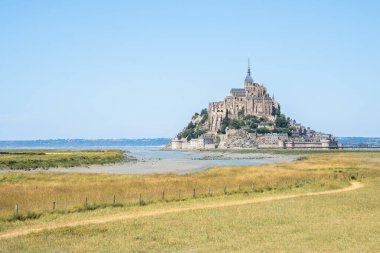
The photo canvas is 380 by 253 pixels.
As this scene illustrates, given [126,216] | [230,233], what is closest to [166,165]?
[126,216]

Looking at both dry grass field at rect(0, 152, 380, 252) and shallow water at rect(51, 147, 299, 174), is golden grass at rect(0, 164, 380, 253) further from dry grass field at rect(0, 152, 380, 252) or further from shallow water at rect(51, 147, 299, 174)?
shallow water at rect(51, 147, 299, 174)

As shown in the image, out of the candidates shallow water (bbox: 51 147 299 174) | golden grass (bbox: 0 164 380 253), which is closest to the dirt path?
golden grass (bbox: 0 164 380 253)

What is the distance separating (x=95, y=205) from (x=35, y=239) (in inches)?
390

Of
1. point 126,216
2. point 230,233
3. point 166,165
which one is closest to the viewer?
point 230,233

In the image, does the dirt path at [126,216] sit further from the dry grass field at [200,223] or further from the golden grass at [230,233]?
the golden grass at [230,233]

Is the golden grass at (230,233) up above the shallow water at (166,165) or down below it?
below

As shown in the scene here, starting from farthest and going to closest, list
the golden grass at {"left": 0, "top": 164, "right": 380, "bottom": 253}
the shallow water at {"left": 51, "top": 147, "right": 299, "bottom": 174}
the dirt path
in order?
the shallow water at {"left": 51, "top": 147, "right": 299, "bottom": 174}
the dirt path
the golden grass at {"left": 0, "top": 164, "right": 380, "bottom": 253}

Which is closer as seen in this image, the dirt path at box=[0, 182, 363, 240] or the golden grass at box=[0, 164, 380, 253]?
the golden grass at box=[0, 164, 380, 253]

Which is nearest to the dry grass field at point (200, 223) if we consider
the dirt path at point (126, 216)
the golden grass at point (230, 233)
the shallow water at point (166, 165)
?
the golden grass at point (230, 233)

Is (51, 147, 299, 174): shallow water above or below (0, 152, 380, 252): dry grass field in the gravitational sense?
above

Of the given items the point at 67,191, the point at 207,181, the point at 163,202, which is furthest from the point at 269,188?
the point at 67,191

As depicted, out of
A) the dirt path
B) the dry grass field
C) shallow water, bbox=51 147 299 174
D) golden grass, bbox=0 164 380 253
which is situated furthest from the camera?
shallow water, bbox=51 147 299 174

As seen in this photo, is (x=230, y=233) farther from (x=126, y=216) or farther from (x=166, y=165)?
(x=166, y=165)

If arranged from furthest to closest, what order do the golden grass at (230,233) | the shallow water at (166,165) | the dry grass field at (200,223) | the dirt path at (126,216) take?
the shallow water at (166,165) → the dirt path at (126,216) → the dry grass field at (200,223) → the golden grass at (230,233)
